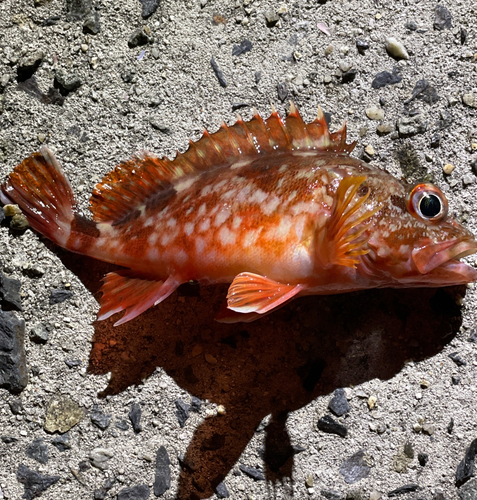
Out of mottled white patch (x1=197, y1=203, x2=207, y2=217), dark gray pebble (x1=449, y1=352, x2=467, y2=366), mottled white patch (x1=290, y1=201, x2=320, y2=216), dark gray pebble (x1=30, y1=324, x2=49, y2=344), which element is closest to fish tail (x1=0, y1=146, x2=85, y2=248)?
dark gray pebble (x1=30, y1=324, x2=49, y2=344)

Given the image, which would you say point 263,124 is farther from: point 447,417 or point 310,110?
point 447,417

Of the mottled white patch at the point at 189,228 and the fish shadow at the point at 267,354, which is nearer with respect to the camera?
the mottled white patch at the point at 189,228

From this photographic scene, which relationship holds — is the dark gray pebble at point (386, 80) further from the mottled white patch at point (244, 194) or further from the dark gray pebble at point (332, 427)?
the dark gray pebble at point (332, 427)

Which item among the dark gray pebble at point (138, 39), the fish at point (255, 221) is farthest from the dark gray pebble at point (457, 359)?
the dark gray pebble at point (138, 39)

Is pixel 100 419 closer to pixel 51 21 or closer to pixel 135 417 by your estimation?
pixel 135 417

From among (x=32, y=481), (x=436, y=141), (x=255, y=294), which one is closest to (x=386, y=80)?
(x=436, y=141)

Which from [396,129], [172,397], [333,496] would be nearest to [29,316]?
[172,397]
